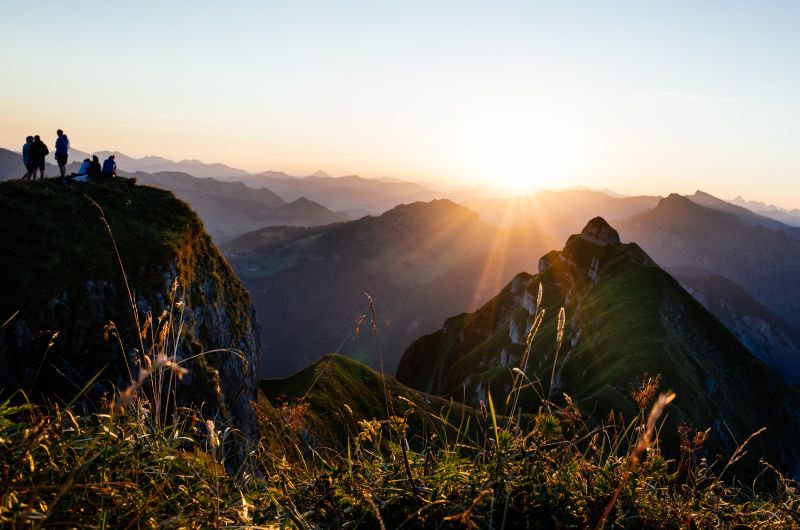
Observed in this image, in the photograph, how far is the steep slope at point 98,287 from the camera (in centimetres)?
2606

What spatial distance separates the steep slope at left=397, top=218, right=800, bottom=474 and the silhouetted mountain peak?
0.24 meters

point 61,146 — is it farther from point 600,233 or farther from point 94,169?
point 600,233

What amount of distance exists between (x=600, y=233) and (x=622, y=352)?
58.8m

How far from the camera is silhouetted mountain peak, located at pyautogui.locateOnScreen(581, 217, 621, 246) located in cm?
11226

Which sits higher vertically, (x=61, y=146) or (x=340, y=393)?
(x=61, y=146)

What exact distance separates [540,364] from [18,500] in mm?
81029

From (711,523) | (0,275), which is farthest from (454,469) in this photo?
(0,275)

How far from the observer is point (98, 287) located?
30.1m

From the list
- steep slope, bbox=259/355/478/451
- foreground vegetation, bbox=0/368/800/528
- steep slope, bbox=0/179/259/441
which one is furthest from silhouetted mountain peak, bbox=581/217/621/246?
foreground vegetation, bbox=0/368/800/528

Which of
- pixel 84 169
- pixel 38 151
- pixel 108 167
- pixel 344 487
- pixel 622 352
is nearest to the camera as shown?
pixel 344 487

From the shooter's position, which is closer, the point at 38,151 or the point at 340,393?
the point at 38,151

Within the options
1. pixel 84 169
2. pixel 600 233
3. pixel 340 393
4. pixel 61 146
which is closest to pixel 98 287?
pixel 61 146

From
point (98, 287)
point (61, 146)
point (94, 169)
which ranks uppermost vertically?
point (61, 146)

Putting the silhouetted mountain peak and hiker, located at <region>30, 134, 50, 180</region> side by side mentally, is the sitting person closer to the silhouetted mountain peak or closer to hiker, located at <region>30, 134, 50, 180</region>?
hiker, located at <region>30, 134, 50, 180</region>
